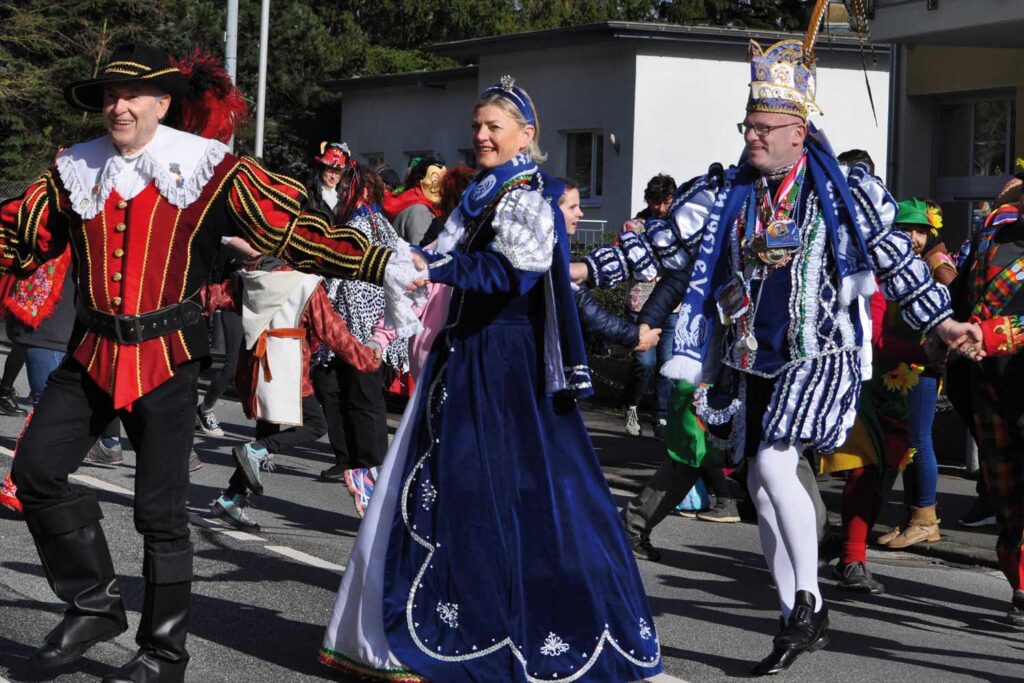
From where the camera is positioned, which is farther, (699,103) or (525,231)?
(699,103)

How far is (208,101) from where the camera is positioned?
5.15 metres

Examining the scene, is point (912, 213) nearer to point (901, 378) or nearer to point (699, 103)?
point (901, 378)

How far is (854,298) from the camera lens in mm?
5527

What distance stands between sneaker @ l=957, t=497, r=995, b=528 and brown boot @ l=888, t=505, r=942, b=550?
0.51m

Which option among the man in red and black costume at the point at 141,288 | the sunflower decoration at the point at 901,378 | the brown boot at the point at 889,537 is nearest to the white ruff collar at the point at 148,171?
the man in red and black costume at the point at 141,288

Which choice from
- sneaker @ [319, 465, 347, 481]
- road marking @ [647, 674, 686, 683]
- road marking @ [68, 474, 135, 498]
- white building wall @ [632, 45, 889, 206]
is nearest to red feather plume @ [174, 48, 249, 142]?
road marking @ [647, 674, 686, 683]

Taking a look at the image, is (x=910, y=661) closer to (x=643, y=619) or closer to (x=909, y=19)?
(x=643, y=619)

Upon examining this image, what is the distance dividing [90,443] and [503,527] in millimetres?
1284

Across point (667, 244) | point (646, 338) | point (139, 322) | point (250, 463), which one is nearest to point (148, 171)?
point (139, 322)

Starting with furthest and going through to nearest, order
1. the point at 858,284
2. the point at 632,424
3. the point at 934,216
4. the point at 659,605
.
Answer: the point at 632,424
the point at 934,216
the point at 659,605
the point at 858,284

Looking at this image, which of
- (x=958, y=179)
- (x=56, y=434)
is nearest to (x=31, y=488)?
(x=56, y=434)

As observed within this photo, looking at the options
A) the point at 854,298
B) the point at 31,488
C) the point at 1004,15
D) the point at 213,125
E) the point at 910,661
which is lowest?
the point at 910,661

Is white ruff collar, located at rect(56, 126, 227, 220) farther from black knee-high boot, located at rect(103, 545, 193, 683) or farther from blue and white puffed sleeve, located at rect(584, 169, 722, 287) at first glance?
blue and white puffed sleeve, located at rect(584, 169, 722, 287)

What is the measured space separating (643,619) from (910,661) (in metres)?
1.28
